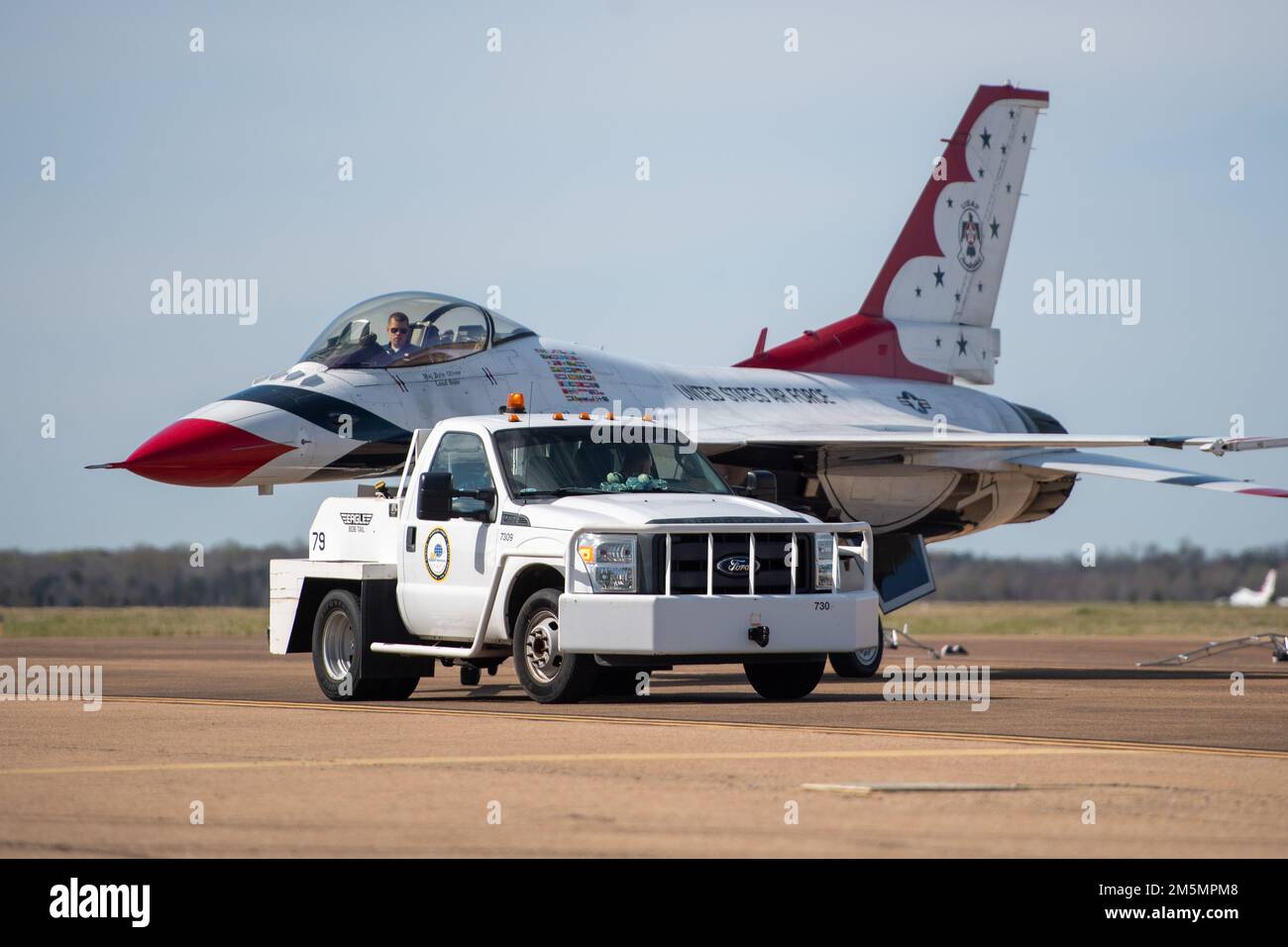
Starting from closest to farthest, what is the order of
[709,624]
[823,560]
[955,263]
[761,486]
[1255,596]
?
[709,624]
[823,560]
[761,486]
[955,263]
[1255,596]

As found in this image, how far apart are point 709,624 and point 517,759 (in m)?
3.34

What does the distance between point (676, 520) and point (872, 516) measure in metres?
11.2

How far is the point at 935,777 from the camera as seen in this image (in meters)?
9.31

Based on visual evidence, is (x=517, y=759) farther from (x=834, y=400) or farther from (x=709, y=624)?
(x=834, y=400)

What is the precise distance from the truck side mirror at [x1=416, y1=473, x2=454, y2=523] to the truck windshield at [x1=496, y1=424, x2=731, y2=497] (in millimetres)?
482

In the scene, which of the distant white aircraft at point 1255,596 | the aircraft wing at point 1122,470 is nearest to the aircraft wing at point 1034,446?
the aircraft wing at point 1122,470

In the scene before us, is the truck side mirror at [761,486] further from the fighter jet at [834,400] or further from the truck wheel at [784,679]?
the fighter jet at [834,400]

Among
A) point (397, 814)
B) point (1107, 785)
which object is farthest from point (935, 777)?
point (397, 814)

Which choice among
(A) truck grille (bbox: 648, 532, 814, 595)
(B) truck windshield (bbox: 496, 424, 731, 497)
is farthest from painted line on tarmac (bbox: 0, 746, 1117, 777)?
(B) truck windshield (bbox: 496, 424, 731, 497)

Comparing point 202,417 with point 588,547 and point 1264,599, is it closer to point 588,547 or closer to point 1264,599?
point 588,547

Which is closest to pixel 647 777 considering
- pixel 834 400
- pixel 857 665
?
pixel 857 665

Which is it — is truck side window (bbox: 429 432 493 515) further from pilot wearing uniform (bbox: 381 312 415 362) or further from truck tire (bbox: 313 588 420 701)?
pilot wearing uniform (bbox: 381 312 415 362)

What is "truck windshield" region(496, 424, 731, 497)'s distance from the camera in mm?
14547

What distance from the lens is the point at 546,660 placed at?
1395 cm
